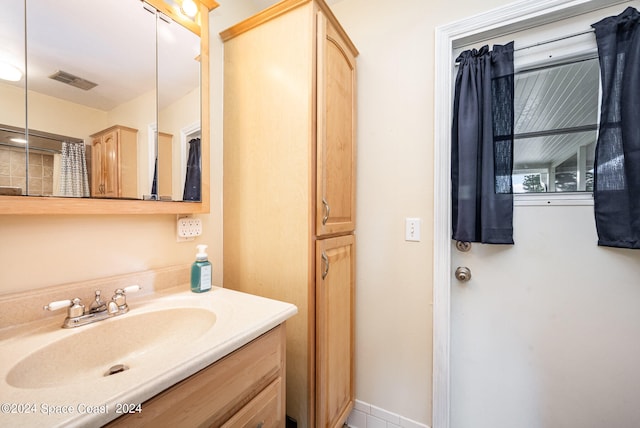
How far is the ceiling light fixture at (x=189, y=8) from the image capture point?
1066 mm

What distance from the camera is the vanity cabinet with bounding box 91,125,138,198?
828 millimetres

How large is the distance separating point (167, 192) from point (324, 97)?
0.74 m

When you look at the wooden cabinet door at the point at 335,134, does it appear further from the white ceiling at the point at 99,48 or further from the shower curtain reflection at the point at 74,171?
the shower curtain reflection at the point at 74,171

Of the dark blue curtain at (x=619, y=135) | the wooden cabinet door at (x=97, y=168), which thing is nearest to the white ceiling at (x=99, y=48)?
the wooden cabinet door at (x=97, y=168)

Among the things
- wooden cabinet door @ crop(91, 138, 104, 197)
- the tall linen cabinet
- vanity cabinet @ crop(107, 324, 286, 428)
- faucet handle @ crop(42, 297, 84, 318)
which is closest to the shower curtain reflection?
wooden cabinet door @ crop(91, 138, 104, 197)

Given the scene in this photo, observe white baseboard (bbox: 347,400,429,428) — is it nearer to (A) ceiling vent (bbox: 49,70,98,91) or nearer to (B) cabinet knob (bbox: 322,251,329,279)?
(B) cabinet knob (bbox: 322,251,329,279)

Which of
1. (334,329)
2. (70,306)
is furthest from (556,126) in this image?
(70,306)

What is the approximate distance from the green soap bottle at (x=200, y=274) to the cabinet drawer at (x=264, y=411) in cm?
45

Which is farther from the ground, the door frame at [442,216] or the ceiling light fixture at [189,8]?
the ceiling light fixture at [189,8]

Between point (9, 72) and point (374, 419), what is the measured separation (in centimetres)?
201

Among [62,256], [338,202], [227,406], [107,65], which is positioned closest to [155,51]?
[107,65]

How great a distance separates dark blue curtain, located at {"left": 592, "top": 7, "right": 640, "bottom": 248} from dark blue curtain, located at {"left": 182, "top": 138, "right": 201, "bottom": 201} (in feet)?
5.47

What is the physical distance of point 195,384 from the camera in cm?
56

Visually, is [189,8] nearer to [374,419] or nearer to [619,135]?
[619,135]
